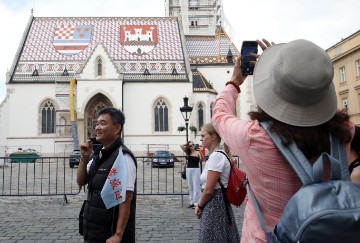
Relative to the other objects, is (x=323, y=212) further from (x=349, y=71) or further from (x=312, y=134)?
(x=349, y=71)

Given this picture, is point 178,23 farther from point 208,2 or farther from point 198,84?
point 208,2

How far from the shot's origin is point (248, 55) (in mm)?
1951

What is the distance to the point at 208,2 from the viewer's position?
178 ft

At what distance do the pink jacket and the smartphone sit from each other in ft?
0.91

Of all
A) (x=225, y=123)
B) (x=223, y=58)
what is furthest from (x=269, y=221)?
(x=223, y=58)

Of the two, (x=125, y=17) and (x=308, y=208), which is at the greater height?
(x=125, y=17)

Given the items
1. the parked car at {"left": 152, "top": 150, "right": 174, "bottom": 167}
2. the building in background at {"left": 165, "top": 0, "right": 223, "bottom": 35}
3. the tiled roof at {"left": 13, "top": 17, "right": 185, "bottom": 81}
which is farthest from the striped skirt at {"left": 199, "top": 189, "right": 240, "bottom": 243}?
the building in background at {"left": 165, "top": 0, "right": 223, "bottom": 35}

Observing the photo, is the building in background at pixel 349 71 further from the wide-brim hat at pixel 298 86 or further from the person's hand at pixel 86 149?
the wide-brim hat at pixel 298 86

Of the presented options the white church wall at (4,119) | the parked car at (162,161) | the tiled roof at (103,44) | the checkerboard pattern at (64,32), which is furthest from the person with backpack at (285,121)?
the checkerboard pattern at (64,32)

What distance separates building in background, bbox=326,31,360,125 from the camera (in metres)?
28.4

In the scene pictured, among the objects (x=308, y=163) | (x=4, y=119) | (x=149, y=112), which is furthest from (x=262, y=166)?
(x=4, y=119)

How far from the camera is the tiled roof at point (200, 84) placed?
1342 inches

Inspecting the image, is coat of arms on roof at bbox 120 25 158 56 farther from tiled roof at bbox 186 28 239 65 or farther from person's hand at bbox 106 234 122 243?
person's hand at bbox 106 234 122 243

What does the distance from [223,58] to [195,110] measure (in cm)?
855
